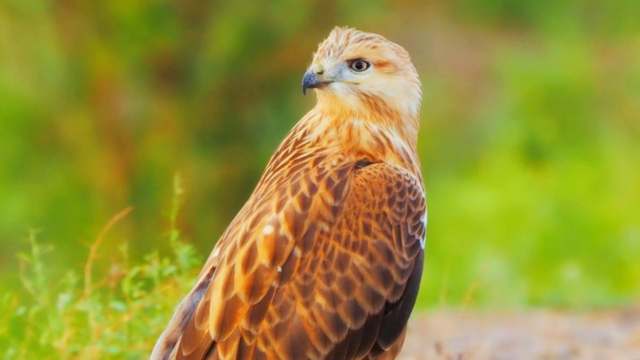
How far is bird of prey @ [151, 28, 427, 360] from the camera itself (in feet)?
13.8

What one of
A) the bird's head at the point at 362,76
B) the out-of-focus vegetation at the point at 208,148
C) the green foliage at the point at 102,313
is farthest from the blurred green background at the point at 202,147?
the bird's head at the point at 362,76

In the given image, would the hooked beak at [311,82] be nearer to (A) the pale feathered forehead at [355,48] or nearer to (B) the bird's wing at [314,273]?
(A) the pale feathered forehead at [355,48]

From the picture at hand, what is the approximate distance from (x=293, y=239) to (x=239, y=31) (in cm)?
592

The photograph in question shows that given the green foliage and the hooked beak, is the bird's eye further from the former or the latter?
the green foliage

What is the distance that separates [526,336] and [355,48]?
7.07 ft

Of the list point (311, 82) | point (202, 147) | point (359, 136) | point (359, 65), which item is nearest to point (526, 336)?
point (359, 136)

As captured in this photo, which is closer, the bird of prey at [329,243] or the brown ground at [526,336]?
the bird of prey at [329,243]

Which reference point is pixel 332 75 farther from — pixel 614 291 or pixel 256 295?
pixel 614 291

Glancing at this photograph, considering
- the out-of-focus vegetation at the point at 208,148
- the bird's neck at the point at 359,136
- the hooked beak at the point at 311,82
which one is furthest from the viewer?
the out-of-focus vegetation at the point at 208,148

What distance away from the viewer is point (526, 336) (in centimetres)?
625

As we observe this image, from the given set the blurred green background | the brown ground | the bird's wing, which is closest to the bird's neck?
the bird's wing

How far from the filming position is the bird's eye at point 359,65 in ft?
15.7

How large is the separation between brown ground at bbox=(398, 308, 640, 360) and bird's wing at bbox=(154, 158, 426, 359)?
1.07 meters

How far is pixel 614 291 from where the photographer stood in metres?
8.36
